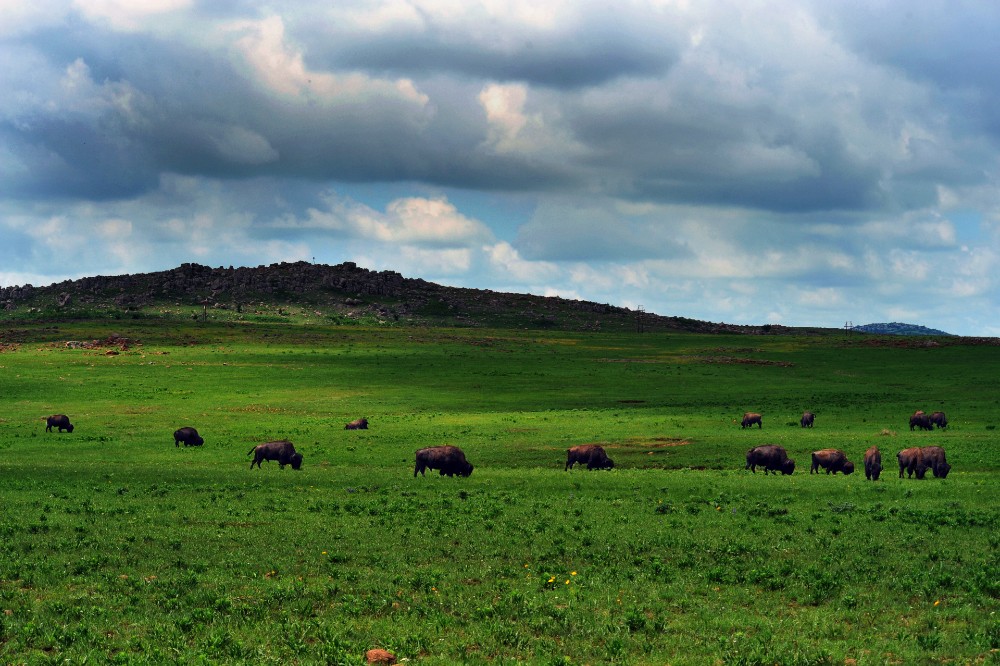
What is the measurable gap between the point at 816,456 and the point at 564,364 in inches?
3020

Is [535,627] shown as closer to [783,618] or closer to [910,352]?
[783,618]

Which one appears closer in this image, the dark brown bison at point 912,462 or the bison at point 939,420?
the dark brown bison at point 912,462

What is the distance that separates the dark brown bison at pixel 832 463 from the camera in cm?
4266

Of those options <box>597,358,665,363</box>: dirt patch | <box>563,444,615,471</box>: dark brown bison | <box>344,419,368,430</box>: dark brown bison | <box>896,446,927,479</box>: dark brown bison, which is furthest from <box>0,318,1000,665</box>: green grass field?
<box>597,358,665,363</box>: dirt patch

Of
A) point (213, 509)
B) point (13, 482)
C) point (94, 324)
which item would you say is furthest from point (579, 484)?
point (94, 324)

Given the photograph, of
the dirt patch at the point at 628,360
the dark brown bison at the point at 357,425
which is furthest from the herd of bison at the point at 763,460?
the dirt patch at the point at 628,360

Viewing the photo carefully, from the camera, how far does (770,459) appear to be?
4400 cm

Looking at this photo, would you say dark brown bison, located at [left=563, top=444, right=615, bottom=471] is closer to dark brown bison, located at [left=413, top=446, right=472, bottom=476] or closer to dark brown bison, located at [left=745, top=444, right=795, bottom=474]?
dark brown bison, located at [left=413, top=446, right=472, bottom=476]

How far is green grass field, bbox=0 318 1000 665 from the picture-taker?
1570 centimetres

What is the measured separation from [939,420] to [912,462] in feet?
85.4

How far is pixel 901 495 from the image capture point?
33.1m

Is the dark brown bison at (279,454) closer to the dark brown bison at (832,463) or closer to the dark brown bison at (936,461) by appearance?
the dark brown bison at (832,463)

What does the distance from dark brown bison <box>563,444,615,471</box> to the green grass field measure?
215 cm

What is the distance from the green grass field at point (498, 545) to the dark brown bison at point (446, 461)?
1.05 metres
